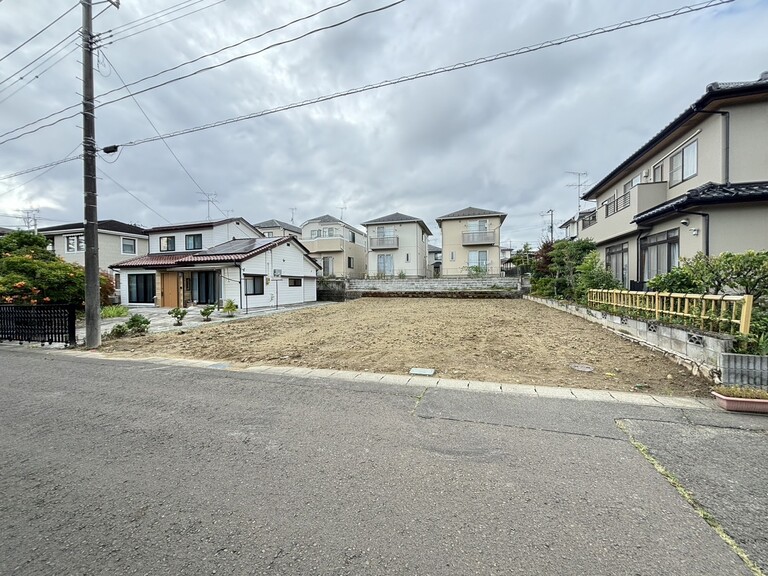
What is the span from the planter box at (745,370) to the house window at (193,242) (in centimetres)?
2209

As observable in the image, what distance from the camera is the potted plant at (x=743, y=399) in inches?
144

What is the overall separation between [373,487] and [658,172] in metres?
14.8

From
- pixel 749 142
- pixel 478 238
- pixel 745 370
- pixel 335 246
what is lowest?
pixel 745 370

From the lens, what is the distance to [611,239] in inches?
575

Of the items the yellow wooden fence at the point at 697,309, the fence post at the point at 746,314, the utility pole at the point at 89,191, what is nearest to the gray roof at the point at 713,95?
the yellow wooden fence at the point at 697,309

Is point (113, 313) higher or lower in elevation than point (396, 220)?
lower

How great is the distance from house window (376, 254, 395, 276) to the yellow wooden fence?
21.9 metres

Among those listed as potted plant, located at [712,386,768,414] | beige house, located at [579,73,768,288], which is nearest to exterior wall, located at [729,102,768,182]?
beige house, located at [579,73,768,288]

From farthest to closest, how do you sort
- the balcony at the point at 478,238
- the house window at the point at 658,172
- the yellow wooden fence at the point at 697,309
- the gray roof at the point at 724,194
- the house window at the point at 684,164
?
Result: the balcony at the point at 478,238 → the house window at the point at 658,172 → the house window at the point at 684,164 → the gray roof at the point at 724,194 → the yellow wooden fence at the point at 697,309

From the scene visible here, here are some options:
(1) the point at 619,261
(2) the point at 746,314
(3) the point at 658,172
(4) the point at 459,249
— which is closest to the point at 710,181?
(3) the point at 658,172

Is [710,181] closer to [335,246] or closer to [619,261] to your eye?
[619,261]

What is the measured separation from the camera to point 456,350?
6855 mm

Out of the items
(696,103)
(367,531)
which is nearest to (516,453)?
(367,531)

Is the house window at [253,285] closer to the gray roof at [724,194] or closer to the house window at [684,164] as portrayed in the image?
the gray roof at [724,194]
